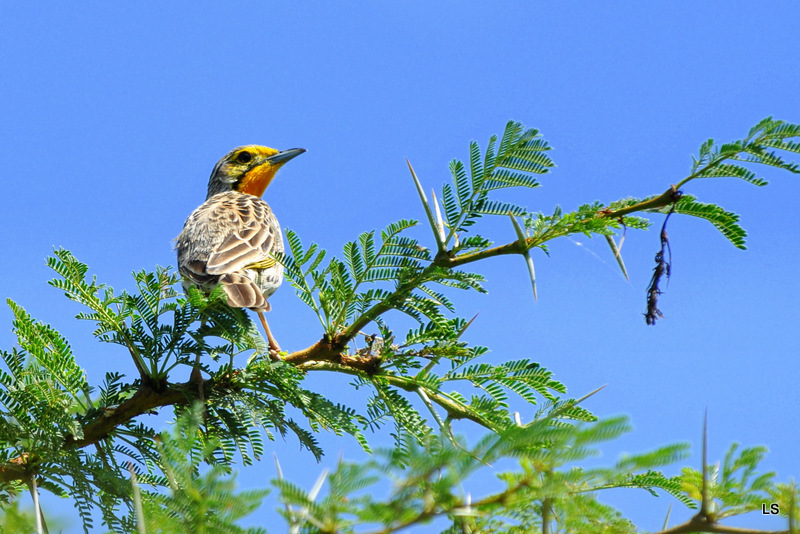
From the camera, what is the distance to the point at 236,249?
652 cm

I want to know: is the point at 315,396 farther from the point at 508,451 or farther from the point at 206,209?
the point at 206,209

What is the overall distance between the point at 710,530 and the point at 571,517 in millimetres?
333

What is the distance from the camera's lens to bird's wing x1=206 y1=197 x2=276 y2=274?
611cm

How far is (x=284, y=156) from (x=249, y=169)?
63 cm

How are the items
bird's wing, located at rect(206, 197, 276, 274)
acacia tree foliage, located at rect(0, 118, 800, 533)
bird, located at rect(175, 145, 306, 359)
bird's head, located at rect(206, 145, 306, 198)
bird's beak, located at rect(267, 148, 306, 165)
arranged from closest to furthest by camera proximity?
acacia tree foliage, located at rect(0, 118, 800, 533), bird, located at rect(175, 145, 306, 359), bird's wing, located at rect(206, 197, 276, 274), bird's beak, located at rect(267, 148, 306, 165), bird's head, located at rect(206, 145, 306, 198)

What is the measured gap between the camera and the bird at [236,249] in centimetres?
555

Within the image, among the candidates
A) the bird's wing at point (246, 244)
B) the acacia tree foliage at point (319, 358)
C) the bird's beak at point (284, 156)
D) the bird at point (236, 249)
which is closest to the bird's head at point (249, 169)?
the bird's beak at point (284, 156)

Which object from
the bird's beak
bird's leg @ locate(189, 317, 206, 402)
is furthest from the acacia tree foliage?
the bird's beak

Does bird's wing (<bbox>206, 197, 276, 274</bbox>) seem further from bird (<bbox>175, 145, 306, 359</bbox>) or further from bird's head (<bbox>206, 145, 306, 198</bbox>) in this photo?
bird's head (<bbox>206, 145, 306, 198</bbox>)

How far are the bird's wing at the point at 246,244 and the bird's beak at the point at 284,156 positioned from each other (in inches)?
69.6

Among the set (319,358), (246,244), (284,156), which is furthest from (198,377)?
(284,156)

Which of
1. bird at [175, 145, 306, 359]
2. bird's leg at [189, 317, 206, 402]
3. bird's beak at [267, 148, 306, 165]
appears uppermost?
bird's beak at [267, 148, 306, 165]

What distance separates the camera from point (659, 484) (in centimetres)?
321

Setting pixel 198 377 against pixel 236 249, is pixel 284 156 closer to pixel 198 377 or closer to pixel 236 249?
pixel 236 249
